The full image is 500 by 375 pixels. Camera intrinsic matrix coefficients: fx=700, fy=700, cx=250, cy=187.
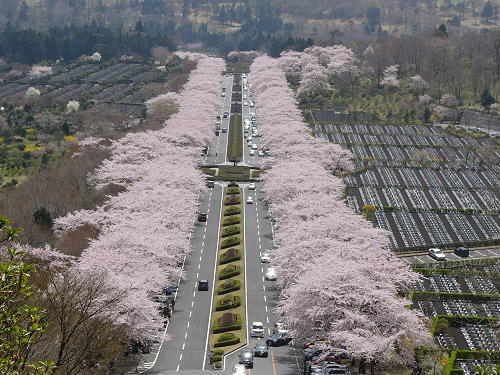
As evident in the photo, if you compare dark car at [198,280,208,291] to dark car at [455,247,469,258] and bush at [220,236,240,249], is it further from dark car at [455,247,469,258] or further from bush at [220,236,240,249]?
dark car at [455,247,469,258]

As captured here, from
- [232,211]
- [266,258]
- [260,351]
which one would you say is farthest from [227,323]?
[232,211]

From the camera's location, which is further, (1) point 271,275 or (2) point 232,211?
(2) point 232,211

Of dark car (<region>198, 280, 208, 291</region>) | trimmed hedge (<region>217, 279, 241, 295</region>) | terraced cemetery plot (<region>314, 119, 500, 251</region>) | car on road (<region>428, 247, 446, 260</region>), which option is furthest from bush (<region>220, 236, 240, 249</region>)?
car on road (<region>428, 247, 446, 260</region>)

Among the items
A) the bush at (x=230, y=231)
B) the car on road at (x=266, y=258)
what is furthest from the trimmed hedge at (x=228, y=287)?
the bush at (x=230, y=231)

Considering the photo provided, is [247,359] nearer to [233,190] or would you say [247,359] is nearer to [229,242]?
[229,242]

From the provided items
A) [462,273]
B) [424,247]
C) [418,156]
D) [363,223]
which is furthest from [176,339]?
[418,156]

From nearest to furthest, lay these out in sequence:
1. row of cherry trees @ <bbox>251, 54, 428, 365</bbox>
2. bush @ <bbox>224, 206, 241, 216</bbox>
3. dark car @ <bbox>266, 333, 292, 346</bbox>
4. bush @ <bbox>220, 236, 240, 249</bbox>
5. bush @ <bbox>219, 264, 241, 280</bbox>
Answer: row of cherry trees @ <bbox>251, 54, 428, 365</bbox>
dark car @ <bbox>266, 333, 292, 346</bbox>
bush @ <bbox>219, 264, 241, 280</bbox>
bush @ <bbox>220, 236, 240, 249</bbox>
bush @ <bbox>224, 206, 241, 216</bbox>

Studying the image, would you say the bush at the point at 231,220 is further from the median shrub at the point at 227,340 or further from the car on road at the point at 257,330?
the median shrub at the point at 227,340
